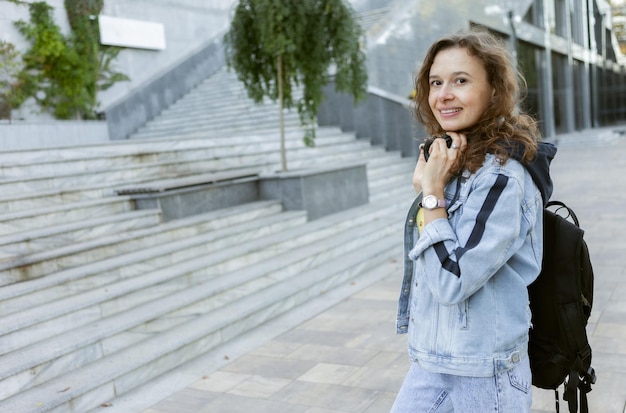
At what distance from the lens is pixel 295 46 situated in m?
7.89

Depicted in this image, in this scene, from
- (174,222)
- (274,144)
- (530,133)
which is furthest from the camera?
(274,144)

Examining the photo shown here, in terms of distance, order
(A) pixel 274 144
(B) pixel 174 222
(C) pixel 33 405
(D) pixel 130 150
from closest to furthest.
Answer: (C) pixel 33 405 → (B) pixel 174 222 → (D) pixel 130 150 → (A) pixel 274 144

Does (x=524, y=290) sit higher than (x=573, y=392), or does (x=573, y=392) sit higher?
(x=524, y=290)

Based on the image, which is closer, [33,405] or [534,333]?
[534,333]

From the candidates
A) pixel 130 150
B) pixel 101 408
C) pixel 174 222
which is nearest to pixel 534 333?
pixel 101 408

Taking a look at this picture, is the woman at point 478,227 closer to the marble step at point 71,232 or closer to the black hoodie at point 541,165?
the black hoodie at point 541,165

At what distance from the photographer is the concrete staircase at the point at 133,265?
4148 millimetres

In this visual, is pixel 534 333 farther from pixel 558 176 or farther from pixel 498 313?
pixel 558 176

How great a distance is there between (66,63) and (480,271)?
12.8 m

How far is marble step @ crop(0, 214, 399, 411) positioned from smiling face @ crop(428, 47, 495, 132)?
3120 millimetres

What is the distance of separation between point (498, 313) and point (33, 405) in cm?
309

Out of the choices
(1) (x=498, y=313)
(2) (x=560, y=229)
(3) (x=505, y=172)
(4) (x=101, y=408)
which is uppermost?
(3) (x=505, y=172)

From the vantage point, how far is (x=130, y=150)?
28.0 ft

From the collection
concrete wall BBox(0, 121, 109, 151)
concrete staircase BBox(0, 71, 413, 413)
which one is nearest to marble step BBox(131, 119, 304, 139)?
concrete wall BBox(0, 121, 109, 151)
